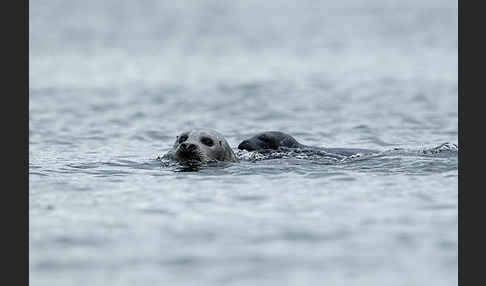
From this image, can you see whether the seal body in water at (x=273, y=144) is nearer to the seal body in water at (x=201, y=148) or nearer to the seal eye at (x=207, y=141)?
the seal body in water at (x=201, y=148)

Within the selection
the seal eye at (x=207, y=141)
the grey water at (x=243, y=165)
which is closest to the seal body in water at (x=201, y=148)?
the seal eye at (x=207, y=141)

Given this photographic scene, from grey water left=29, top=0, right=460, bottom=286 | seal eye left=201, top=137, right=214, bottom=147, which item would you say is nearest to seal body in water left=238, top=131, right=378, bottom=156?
grey water left=29, top=0, right=460, bottom=286

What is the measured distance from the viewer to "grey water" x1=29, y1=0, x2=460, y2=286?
26.5 ft

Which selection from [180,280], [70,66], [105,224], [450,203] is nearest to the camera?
[180,280]

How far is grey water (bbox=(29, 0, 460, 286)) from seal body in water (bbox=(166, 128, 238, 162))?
0.92 ft

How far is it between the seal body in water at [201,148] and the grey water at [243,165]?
281mm

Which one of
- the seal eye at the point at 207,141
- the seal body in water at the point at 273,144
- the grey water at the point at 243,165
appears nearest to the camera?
the grey water at the point at 243,165

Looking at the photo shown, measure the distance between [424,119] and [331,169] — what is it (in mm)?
7324

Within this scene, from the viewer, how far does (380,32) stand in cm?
4238

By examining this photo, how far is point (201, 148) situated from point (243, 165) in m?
0.65

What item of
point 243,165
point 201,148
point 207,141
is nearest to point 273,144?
point 207,141

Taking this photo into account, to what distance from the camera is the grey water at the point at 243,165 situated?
8.07 m

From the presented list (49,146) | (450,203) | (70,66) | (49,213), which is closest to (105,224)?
(49,213)

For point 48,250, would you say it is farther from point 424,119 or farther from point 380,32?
point 380,32
